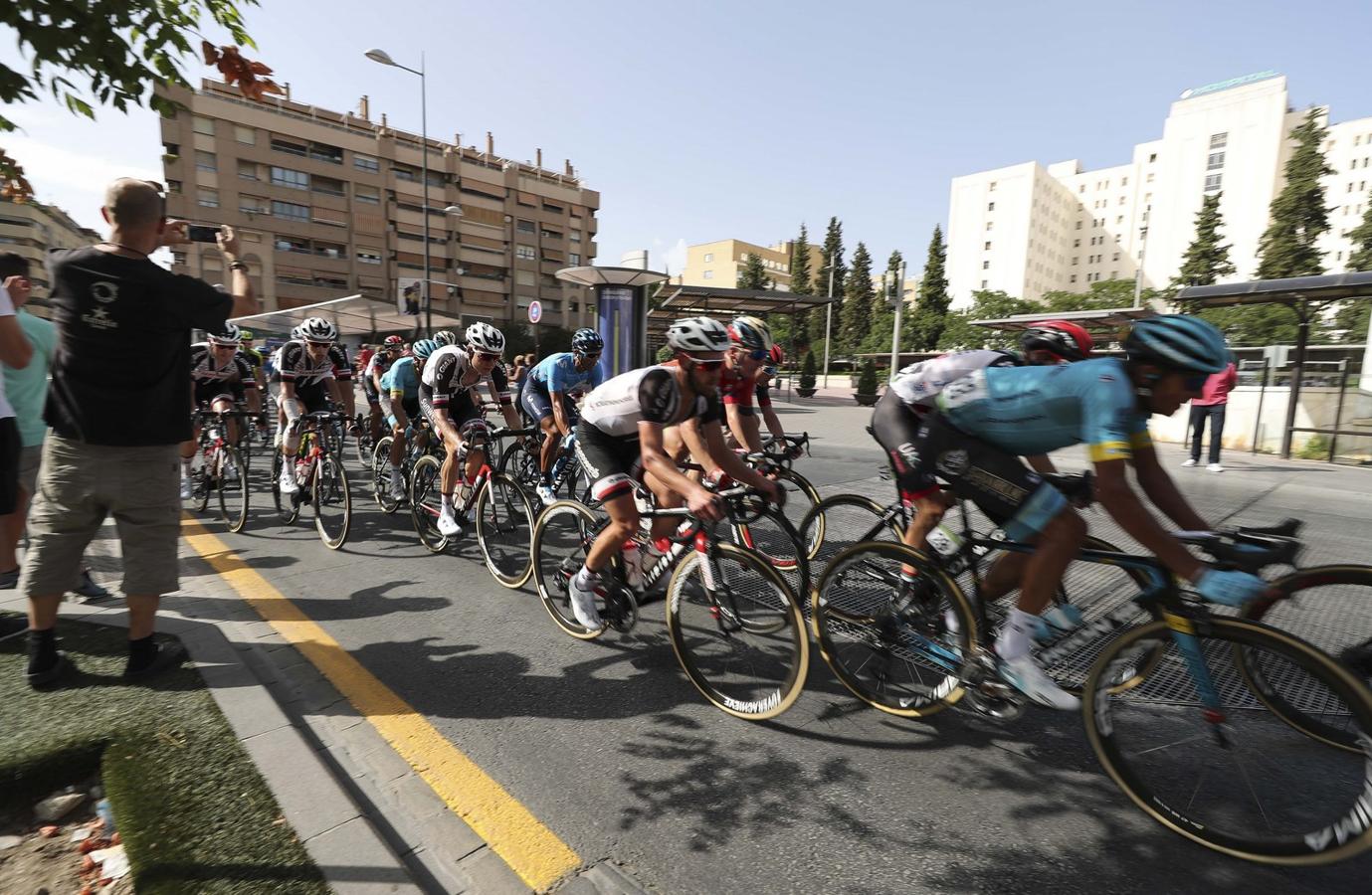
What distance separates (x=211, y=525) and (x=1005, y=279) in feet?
319

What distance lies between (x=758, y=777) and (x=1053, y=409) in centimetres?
189

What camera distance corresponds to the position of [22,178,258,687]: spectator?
285cm

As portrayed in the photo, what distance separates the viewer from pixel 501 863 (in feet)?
6.72

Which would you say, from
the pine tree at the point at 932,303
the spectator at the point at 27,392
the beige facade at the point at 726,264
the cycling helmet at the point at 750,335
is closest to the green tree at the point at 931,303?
the pine tree at the point at 932,303

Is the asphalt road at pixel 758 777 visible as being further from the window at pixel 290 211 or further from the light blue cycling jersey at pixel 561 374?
the window at pixel 290 211

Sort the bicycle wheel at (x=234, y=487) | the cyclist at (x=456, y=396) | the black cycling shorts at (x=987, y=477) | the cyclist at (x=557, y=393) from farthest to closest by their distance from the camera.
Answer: the cyclist at (x=557, y=393) → the bicycle wheel at (x=234, y=487) → the cyclist at (x=456, y=396) → the black cycling shorts at (x=987, y=477)

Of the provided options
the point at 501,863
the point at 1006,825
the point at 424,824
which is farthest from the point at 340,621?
the point at 1006,825

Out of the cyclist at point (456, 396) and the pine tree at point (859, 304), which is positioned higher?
the pine tree at point (859, 304)

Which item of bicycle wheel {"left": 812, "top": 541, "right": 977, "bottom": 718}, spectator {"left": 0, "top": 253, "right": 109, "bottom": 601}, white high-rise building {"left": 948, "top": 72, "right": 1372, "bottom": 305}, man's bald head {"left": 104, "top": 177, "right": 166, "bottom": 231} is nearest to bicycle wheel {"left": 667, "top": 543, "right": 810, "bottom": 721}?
bicycle wheel {"left": 812, "top": 541, "right": 977, "bottom": 718}

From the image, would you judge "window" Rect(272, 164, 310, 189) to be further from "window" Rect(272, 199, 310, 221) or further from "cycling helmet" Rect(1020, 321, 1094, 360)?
"cycling helmet" Rect(1020, 321, 1094, 360)

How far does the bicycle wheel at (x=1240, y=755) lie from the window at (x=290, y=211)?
61.6 meters

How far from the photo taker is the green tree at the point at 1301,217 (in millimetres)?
41562

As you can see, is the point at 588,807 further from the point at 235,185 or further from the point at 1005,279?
the point at 1005,279

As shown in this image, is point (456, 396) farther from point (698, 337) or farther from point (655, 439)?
point (698, 337)
